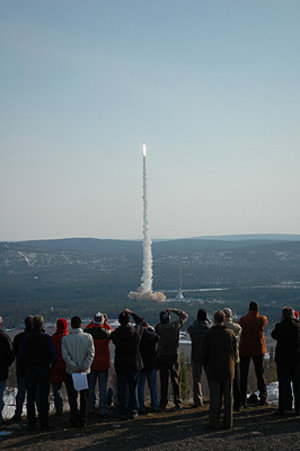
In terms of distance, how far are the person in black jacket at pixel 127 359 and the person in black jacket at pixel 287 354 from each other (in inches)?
140

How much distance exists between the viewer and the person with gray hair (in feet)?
38.2

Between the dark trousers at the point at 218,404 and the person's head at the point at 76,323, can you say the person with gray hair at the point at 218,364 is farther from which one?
the person's head at the point at 76,323

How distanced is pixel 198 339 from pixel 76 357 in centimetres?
364

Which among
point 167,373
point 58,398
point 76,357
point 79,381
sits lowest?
point 58,398

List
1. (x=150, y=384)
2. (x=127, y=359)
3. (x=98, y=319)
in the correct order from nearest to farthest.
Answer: (x=127, y=359)
(x=98, y=319)
(x=150, y=384)

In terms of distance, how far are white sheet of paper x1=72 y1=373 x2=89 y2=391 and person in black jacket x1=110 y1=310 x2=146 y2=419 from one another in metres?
1.17

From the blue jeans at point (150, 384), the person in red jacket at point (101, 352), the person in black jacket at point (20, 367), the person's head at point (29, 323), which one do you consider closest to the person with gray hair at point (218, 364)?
the blue jeans at point (150, 384)

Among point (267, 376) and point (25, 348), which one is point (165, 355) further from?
point (267, 376)

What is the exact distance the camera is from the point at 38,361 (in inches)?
462

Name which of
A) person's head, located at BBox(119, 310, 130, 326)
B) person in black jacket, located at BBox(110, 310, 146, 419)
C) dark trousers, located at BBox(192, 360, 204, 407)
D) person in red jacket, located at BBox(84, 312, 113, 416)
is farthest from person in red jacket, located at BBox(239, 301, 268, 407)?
person in red jacket, located at BBox(84, 312, 113, 416)

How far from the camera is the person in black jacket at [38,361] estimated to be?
11742mm

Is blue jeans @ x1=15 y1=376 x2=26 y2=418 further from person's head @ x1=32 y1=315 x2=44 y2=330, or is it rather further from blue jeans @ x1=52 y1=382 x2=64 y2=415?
person's head @ x1=32 y1=315 x2=44 y2=330

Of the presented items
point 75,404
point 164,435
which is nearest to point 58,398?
point 75,404

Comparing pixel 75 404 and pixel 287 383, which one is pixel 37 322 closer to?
pixel 75 404
